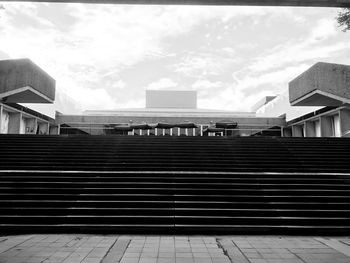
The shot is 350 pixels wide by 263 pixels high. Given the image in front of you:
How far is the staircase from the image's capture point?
654 centimetres

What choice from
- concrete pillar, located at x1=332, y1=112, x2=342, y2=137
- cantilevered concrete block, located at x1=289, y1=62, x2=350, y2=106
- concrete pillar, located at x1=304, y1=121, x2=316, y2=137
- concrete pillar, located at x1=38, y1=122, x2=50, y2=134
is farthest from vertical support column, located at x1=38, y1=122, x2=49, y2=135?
concrete pillar, located at x1=332, y1=112, x2=342, y2=137

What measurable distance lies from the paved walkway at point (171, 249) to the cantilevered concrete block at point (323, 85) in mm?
9267

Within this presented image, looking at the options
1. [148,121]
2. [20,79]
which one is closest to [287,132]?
[148,121]

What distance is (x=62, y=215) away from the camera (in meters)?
6.71

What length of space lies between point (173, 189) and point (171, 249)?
8.18 ft

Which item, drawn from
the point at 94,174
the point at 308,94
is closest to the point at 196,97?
the point at 308,94

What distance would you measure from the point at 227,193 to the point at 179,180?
4.41ft

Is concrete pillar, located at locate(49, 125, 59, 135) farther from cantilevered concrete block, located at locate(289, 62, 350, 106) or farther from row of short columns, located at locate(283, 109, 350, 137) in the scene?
row of short columns, located at locate(283, 109, 350, 137)

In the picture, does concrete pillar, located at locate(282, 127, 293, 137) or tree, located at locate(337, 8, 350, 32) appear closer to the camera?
tree, located at locate(337, 8, 350, 32)

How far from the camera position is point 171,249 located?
204 inches

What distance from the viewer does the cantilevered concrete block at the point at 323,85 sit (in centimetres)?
1330

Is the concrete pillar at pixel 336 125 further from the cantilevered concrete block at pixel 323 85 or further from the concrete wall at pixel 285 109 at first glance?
the cantilevered concrete block at pixel 323 85

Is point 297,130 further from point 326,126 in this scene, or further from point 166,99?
point 166,99

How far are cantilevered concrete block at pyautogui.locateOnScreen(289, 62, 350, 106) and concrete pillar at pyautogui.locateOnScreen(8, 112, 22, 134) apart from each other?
15.8 metres
